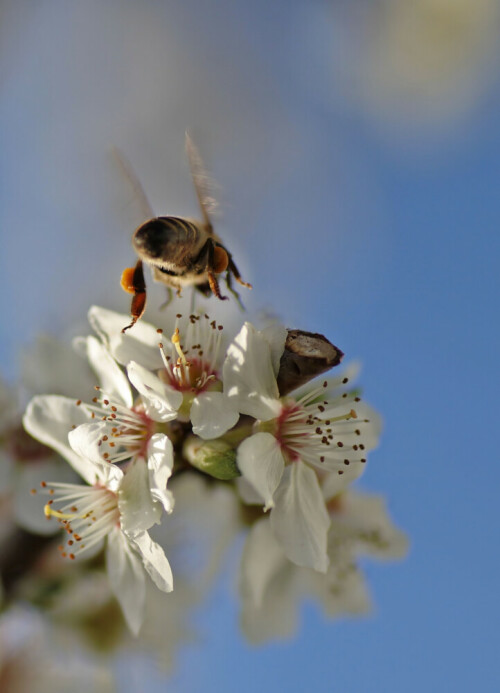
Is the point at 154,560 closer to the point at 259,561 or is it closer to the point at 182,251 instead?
the point at 259,561

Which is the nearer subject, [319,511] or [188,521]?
[319,511]

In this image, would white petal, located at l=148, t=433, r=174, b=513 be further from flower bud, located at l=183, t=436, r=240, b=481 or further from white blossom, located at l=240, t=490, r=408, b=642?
white blossom, located at l=240, t=490, r=408, b=642

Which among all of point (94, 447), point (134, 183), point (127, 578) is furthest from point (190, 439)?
point (134, 183)

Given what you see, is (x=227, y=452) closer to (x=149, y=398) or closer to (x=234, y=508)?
(x=149, y=398)

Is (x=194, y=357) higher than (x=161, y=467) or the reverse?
higher

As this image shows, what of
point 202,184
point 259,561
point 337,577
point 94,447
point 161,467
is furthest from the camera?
point 337,577

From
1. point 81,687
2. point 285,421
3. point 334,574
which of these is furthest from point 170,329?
point 81,687
